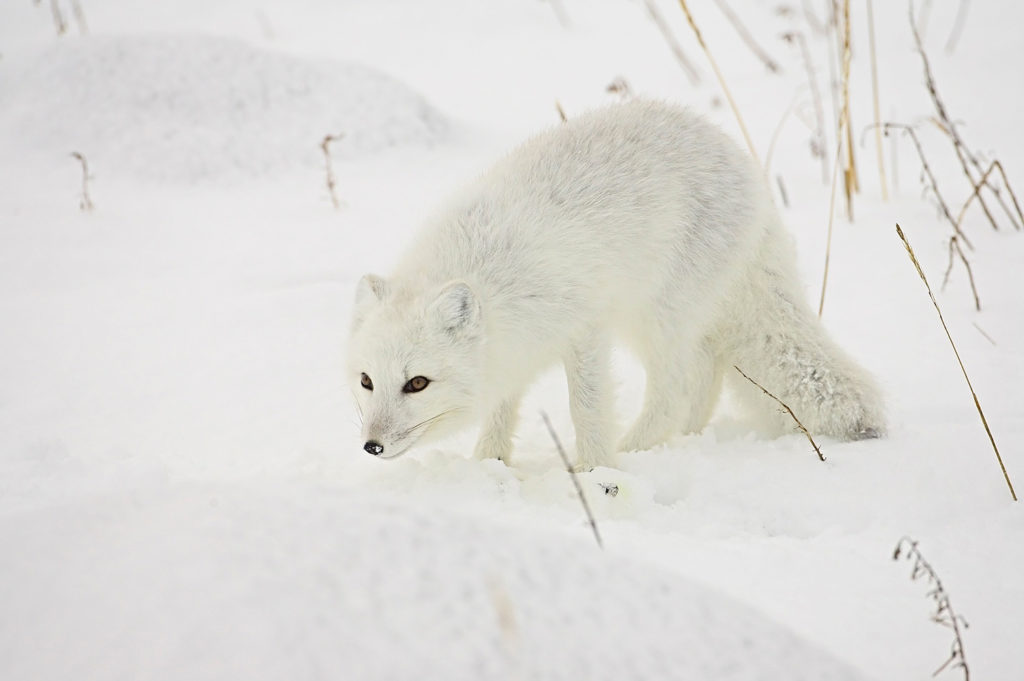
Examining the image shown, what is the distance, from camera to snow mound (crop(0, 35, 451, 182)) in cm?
443

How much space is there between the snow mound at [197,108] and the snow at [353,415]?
2 cm

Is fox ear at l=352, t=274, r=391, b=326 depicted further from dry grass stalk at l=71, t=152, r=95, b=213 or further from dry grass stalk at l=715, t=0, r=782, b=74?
dry grass stalk at l=715, t=0, r=782, b=74

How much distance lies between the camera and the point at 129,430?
2590 mm

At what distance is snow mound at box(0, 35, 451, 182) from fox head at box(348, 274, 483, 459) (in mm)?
2513

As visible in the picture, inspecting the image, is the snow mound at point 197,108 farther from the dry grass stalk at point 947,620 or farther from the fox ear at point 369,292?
the dry grass stalk at point 947,620

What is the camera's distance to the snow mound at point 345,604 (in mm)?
1106

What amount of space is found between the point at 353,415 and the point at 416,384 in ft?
1.95

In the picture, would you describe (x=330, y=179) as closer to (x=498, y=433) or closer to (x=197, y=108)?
(x=197, y=108)

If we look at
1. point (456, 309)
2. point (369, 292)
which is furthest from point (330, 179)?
point (456, 309)

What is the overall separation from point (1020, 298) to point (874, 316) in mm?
563

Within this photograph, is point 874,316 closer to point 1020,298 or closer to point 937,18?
point 1020,298

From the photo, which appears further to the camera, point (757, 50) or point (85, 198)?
point (757, 50)

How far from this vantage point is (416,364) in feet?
7.66

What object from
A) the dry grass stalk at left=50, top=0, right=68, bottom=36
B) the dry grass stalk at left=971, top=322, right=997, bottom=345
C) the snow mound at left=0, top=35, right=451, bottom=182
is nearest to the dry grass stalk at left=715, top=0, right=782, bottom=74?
the snow mound at left=0, top=35, right=451, bottom=182
